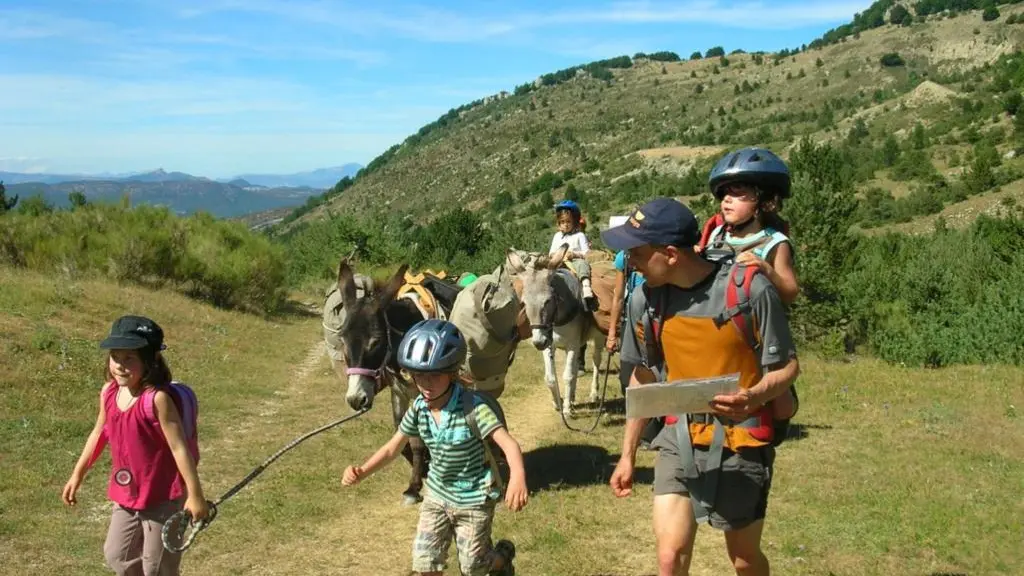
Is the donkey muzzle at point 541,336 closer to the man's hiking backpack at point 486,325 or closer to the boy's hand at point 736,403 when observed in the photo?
the man's hiking backpack at point 486,325

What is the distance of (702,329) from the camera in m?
3.40

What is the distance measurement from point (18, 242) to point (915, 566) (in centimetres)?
2103

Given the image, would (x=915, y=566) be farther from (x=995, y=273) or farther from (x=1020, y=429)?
(x=995, y=273)

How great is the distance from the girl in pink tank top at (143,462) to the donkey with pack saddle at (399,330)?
1947mm

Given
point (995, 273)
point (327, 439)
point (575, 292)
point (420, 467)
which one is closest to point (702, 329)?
point (420, 467)

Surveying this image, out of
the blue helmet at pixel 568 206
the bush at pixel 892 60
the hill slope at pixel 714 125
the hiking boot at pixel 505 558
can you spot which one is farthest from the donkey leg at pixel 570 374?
the bush at pixel 892 60

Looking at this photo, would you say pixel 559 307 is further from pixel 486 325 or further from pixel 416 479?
pixel 416 479

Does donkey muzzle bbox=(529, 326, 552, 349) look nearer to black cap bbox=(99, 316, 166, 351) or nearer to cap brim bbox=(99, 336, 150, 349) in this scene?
black cap bbox=(99, 316, 166, 351)

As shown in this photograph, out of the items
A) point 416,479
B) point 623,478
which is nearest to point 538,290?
point 416,479

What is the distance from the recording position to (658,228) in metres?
3.37

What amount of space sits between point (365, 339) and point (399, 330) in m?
0.44

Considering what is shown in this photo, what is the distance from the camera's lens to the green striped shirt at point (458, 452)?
4047mm

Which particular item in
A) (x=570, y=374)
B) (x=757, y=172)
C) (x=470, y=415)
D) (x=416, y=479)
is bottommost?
(x=416, y=479)

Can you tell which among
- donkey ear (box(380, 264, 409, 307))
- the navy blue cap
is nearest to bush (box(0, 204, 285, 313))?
donkey ear (box(380, 264, 409, 307))
